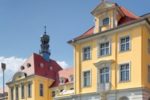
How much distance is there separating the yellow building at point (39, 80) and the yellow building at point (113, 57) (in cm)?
1660

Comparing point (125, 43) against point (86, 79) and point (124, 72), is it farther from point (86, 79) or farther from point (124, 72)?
point (86, 79)

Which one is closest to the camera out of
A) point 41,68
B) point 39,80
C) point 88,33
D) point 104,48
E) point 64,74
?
point 104,48

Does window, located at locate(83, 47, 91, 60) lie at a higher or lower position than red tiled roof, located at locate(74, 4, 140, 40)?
lower

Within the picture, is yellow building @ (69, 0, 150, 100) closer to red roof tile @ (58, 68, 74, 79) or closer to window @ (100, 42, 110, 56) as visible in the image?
window @ (100, 42, 110, 56)

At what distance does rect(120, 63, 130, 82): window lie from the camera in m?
35.2

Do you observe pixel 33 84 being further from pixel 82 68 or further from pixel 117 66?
pixel 117 66

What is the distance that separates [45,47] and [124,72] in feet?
115

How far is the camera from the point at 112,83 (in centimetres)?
3628

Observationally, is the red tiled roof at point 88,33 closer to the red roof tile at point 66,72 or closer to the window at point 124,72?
the window at point 124,72

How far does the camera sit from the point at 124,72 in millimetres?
35656

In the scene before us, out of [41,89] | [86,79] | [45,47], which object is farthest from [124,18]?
[45,47]

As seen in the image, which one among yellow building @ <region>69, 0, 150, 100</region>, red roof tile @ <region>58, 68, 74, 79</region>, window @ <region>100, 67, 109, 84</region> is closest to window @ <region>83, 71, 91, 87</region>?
yellow building @ <region>69, 0, 150, 100</region>

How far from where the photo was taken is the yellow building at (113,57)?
34.6 meters

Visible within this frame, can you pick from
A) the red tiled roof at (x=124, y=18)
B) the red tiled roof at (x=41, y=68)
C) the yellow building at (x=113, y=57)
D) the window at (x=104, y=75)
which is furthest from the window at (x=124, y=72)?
the red tiled roof at (x=41, y=68)
